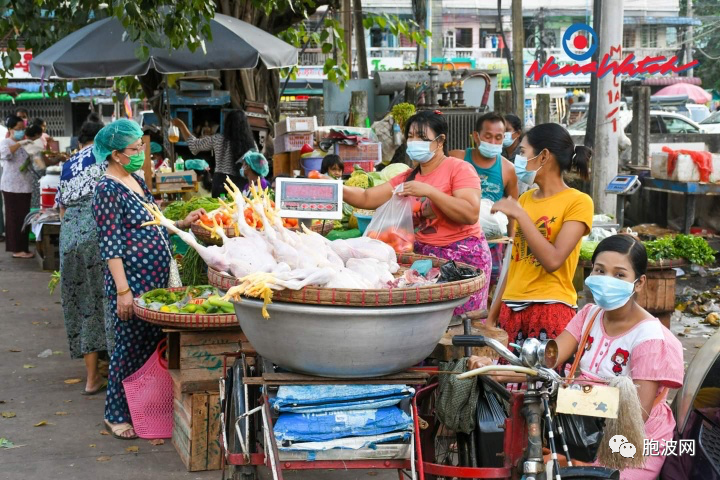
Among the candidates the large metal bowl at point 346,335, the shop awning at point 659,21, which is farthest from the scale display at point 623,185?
the shop awning at point 659,21

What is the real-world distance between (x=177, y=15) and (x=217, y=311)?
9.21 ft

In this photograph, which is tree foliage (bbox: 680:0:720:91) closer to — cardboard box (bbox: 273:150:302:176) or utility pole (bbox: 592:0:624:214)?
utility pole (bbox: 592:0:624:214)

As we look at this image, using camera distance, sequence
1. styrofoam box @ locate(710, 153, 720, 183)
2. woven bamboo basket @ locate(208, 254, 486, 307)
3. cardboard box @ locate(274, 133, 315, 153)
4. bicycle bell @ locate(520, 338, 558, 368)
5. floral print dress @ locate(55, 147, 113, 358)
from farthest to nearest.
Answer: styrofoam box @ locate(710, 153, 720, 183) < cardboard box @ locate(274, 133, 315, 153) < floral print dress @ locate(55, 147, 113, 358) < woven bamboo basket @ locate(208, 254, 486, 307) < bicycle bell @ locate(520, 338, 558, 368)

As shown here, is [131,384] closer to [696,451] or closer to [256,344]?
[256,344]

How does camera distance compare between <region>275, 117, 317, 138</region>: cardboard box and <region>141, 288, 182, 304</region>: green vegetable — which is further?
<region>275, 117, 317, 138</region>: cardboard box

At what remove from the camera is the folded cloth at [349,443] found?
320 centimetres

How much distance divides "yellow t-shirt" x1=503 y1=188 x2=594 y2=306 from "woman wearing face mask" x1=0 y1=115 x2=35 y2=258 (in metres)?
10.2

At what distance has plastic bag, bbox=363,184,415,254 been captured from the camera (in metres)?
4.60

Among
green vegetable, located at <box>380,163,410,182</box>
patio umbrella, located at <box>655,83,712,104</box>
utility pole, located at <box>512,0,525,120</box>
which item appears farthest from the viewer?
patio umbrella, located at <box>655,83,712,104</box>

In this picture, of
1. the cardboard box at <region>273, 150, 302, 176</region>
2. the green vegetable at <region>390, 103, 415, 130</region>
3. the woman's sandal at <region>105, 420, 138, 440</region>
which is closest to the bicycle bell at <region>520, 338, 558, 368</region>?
the woman's sandal at <region>105, 420, 138, 440</region>

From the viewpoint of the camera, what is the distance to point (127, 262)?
5508mm

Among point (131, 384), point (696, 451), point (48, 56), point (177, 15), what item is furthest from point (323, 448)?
point (48, 56)

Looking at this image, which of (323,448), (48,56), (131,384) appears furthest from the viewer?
(48,56)

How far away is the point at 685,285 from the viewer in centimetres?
976
